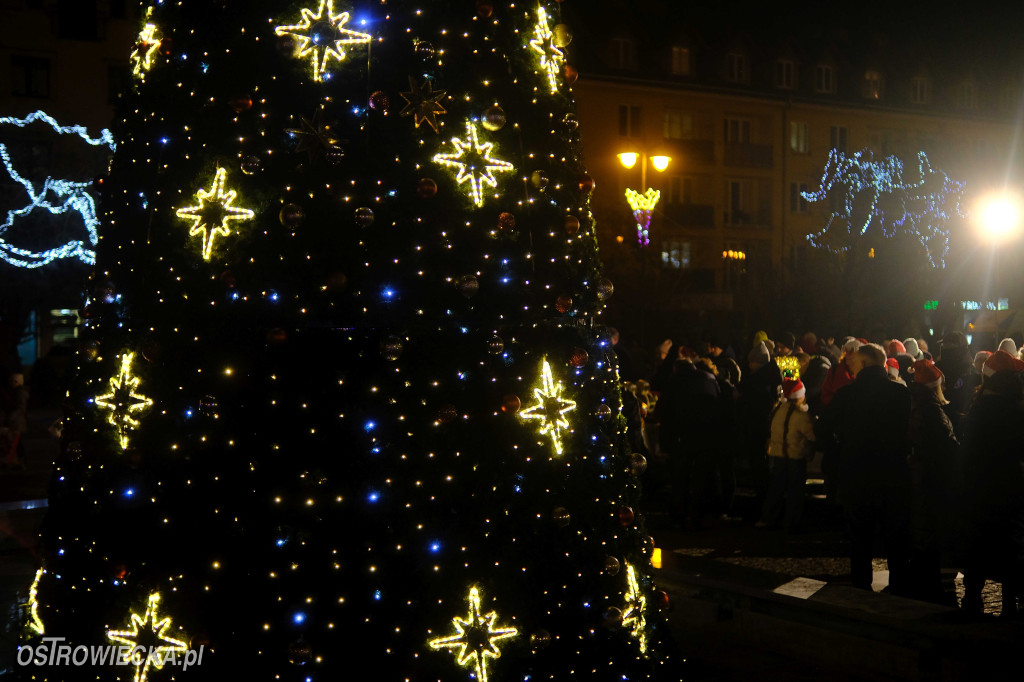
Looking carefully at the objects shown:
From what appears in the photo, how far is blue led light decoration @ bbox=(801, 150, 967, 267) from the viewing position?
31.0 metres

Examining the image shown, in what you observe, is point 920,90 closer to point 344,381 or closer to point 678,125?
point 678,125

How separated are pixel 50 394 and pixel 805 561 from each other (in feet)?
55.0

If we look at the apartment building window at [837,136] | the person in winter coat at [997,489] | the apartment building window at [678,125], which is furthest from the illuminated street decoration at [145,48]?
the apartment building window at [837,136]

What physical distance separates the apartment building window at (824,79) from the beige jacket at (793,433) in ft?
139

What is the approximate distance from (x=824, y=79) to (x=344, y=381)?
164 feet

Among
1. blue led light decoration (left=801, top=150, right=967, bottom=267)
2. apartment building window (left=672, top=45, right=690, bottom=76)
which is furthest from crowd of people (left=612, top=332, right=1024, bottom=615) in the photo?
apartment building window (left=672, top=45, right=690, bottom=76)

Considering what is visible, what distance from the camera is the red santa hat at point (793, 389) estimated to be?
10914 millimetres

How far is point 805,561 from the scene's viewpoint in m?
9.83

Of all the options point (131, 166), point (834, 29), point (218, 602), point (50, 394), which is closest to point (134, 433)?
point (218, 602)

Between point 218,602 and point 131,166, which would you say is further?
point 131,166

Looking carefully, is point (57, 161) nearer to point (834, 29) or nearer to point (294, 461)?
point (294, 461)

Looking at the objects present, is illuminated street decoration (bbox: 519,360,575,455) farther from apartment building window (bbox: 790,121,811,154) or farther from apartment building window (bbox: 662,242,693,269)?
apartment building window (bbox: 790,121,811,154)

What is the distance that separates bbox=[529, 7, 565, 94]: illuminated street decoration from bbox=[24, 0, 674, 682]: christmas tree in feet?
0.32

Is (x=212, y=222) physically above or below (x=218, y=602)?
above
